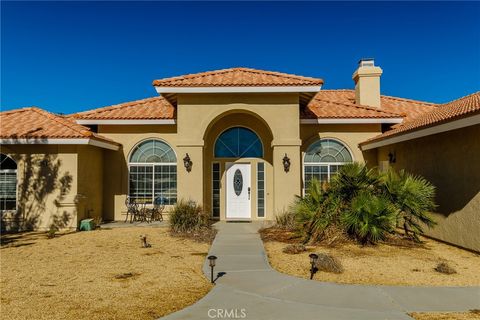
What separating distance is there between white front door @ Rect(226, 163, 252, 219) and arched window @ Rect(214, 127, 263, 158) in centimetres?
51

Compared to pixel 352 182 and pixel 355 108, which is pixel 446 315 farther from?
pixel 355 108

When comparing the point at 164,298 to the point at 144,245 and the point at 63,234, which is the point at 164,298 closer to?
the point at 144,245

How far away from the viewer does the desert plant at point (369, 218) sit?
383 inches

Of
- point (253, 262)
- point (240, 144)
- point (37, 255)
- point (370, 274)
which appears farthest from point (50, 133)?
point (370, 274)

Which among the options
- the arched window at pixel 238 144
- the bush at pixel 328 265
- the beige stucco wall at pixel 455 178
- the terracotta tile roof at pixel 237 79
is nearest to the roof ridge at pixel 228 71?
the terracotta tile roof at pixel 237 79

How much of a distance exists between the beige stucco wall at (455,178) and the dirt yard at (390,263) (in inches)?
20.0

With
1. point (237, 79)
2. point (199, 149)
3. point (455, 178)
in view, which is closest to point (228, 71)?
point (237, 79)

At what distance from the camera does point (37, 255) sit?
927 centimetres

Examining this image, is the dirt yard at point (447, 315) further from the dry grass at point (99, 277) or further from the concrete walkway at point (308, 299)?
the dry grass at point (99, 277)

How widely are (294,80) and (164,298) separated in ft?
34.5

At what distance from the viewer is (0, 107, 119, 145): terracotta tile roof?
1298cm

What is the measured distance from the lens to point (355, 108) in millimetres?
16359

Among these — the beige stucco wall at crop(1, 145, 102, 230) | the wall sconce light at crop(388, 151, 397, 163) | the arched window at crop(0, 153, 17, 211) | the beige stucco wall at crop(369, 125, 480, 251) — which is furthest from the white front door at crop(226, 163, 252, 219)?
the arched window at crop(0, 153, 17, 211)

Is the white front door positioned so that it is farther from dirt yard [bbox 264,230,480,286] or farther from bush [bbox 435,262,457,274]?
bush [bbox 435,262,457,274]
